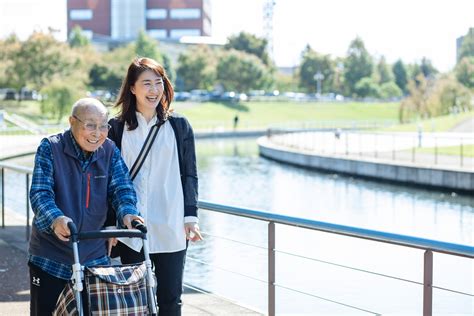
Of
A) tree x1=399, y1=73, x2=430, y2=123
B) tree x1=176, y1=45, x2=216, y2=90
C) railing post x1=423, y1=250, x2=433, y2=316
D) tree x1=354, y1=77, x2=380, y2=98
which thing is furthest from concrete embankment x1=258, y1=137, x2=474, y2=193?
tree x1=354, y1=77, x2=380, y2=98

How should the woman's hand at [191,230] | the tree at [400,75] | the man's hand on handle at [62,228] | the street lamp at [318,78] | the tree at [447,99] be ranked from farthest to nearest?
the tree at [400,75] → the street lamp at [318,78] → the tree at [447,99] → the woman's hand at [191,230] → the man's hand on handle at [62,228]

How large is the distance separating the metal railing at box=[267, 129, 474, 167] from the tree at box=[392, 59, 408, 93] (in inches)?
3400

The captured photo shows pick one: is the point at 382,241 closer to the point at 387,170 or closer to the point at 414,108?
the point at 387,170

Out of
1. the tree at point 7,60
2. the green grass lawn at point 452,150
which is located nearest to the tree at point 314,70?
the tree at point 7,60

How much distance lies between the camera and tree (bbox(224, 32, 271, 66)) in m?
121

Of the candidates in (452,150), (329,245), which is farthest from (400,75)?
(329,245)

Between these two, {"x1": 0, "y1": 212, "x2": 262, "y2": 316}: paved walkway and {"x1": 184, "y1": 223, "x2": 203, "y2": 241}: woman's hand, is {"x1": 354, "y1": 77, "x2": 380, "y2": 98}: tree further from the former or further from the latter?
{"x1": 184, "y1": 223, "x2": 203, "y2": 241}: woman's hand

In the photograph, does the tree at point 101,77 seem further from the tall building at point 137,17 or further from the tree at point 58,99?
the tall building at point 137,17

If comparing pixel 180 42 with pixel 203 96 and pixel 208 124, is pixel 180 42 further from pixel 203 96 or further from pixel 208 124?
pixel 208 124

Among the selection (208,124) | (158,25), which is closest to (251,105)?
(208,124)

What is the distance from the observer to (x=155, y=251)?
4.66m

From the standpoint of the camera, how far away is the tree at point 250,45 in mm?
121125

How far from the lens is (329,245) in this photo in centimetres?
1599

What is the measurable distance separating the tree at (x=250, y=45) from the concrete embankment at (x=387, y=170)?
7829 cm
